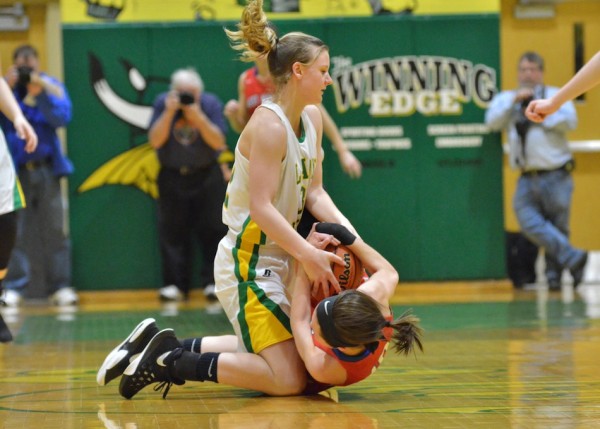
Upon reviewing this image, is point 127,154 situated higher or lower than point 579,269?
higher

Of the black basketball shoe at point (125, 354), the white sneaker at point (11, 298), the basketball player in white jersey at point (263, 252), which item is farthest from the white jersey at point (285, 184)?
the white sneaker at point (11, 298)

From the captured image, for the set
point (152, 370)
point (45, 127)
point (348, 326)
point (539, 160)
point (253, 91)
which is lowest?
point (152, 370)

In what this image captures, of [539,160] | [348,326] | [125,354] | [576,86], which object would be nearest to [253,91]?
[539,160]

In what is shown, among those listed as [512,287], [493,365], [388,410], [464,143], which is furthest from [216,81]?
[388,410]

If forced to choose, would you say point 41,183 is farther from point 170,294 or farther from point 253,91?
point 253,91

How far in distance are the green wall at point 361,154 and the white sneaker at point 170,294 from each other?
42 cm

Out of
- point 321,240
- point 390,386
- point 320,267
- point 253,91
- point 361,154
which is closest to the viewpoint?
point 320,267

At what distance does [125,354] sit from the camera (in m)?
4.20

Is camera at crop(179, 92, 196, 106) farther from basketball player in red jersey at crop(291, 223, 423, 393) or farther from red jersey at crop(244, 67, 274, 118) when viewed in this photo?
basketball player in red jersey at crop(291, 223, 423, 393)

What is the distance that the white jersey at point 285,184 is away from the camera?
4090mm

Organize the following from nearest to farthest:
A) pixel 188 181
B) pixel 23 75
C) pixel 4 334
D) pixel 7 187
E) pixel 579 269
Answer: pixel 7 187
pixel 4 334
pixel 23 75
pixel 579 269
pixel 188 181

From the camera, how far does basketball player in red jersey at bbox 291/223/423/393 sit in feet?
12.2

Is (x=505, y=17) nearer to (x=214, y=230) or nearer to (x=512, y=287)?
(x=512, y=287)

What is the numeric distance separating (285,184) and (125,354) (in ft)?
2.92
